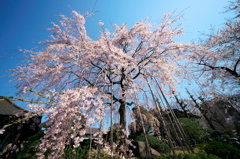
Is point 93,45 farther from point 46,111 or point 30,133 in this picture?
point 30,133

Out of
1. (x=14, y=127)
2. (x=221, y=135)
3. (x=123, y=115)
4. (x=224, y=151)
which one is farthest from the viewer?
(x=221, y=135)

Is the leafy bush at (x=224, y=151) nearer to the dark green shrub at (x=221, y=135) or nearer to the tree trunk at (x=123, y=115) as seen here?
the tree trunk at (x=123, y=115)

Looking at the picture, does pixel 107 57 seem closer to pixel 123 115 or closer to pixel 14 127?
pixel 123 115

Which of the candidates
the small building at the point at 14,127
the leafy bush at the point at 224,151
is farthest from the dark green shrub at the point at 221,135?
the small building at the point at 14,127

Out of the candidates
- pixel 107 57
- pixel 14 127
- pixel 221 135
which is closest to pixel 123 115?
pixel 107 57

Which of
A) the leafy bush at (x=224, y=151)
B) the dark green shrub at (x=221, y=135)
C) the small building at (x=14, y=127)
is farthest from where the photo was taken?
the dark green shrub at (x=221, y=135)

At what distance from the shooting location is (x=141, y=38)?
6.90 meters

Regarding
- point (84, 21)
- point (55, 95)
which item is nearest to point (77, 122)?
point (55, 95)

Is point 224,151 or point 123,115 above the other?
point 123,115

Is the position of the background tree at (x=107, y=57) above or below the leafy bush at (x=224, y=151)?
above

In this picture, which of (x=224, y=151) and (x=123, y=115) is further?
(x=123, y=115)

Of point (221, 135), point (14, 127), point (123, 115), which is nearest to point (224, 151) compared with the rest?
point (123, 115)

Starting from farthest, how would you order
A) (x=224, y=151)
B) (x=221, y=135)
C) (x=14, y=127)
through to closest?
(x=221, y=135), (x=14, y=127), (x=224, y=151)

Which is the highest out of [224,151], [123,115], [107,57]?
[107,57]
